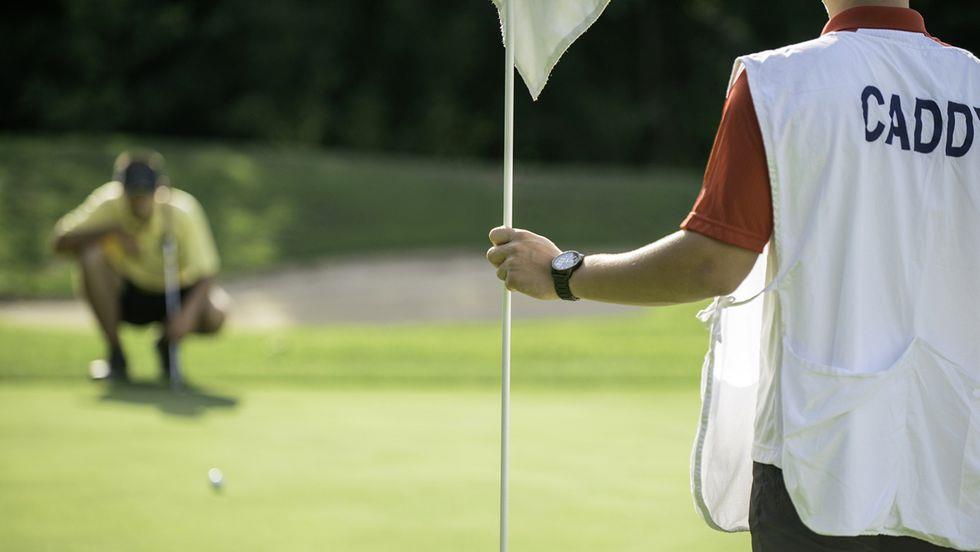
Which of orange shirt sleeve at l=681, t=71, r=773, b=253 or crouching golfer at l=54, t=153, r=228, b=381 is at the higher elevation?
orange shirt sleeve at l=681, t=71, r=773, b=253

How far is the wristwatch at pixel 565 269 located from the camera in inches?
85.4

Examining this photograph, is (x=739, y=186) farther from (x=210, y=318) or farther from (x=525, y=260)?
(x=210, y=318)

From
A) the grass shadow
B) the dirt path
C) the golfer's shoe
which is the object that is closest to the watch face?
the grass shadow

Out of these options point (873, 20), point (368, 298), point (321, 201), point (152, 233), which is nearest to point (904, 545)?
point (873, 20)

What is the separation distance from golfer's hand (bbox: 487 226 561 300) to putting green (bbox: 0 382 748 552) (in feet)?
4.26

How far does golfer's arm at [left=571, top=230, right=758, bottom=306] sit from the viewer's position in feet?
6.42

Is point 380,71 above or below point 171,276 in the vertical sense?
above

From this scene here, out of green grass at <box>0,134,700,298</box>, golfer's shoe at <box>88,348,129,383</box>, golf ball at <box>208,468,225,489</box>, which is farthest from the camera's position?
green grass at <box>0,134,700,298</box>

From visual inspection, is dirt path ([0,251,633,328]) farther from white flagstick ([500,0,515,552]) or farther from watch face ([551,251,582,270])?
watch face ([551,251,582,270])

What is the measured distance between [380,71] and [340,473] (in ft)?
65.3

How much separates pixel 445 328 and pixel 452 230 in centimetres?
646

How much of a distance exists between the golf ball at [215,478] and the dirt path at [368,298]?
8127 millimetres

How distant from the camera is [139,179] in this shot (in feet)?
25.5

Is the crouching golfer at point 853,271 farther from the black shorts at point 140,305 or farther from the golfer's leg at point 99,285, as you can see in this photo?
the black shorts at point 140,305
